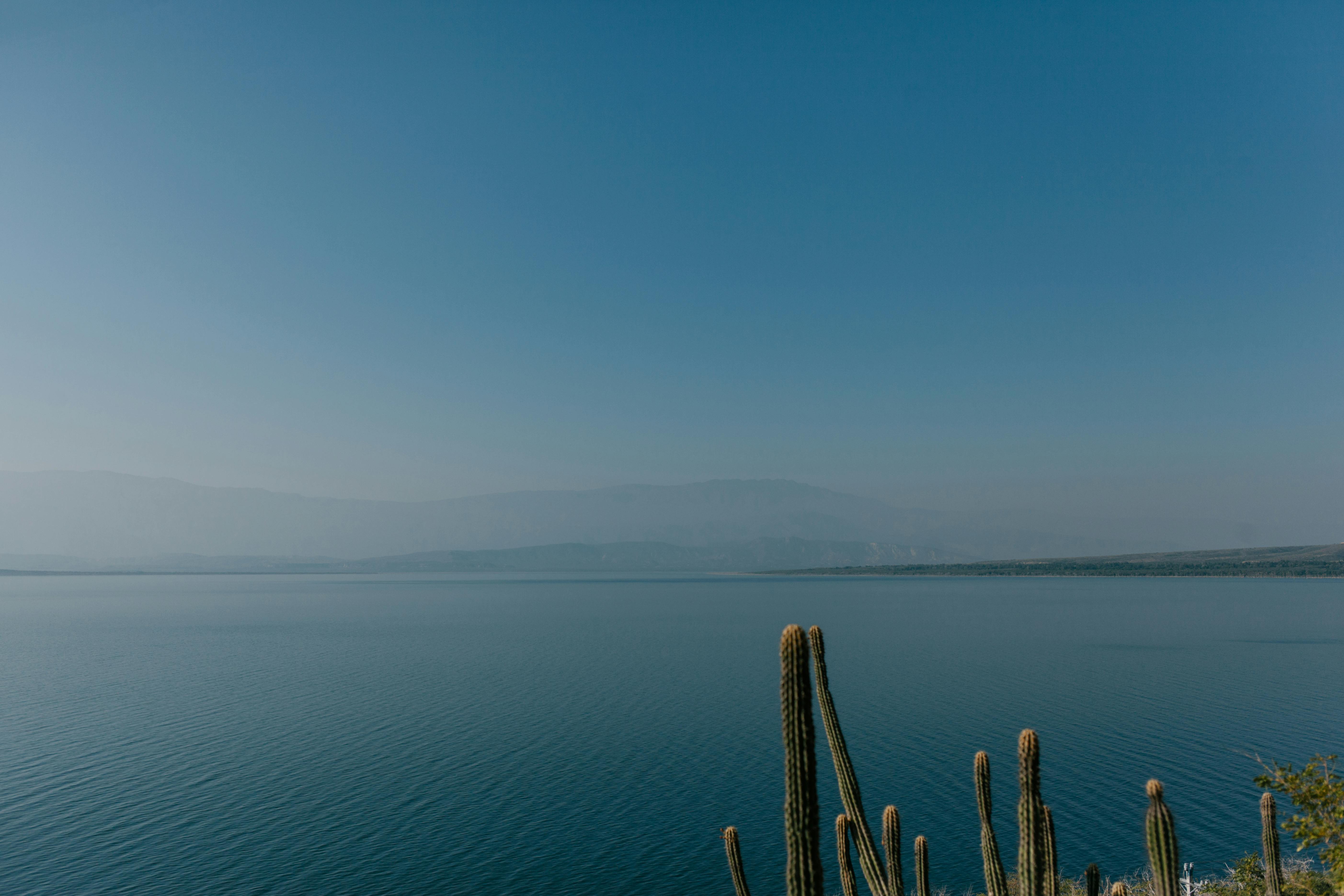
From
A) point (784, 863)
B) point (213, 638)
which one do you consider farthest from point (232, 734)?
point (213, 638)

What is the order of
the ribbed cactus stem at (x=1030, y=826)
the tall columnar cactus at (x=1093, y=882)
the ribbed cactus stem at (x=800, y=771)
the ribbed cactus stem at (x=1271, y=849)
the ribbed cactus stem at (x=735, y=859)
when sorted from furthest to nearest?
the ribbed cactus stem at (x=1271, y=849) < the tall columnar cactus at (x=1093, y=882) < the ribbed cactus stem at (x=735, y=859) < the ribbed cactus stem at (x=1030, y=826) < the ribbed cactus stem at (x=800, y=771)

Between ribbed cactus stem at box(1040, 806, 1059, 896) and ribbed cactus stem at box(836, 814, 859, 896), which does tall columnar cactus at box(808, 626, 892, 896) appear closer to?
ribbed cactus stem at box(836, 814, 859, 896)

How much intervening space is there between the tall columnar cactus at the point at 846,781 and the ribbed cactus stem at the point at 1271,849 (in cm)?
1181

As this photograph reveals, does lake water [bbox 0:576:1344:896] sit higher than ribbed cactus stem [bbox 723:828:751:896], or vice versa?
ribbed cactus stem [bbox 723:828:751:896]

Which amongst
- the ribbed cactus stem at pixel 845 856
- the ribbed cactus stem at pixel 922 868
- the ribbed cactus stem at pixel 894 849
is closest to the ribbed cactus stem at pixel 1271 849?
the ribbed cactus stem at pixel 922 868

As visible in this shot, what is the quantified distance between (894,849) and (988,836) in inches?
89.6

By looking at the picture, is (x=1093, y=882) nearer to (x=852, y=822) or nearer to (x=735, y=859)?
(x=735, y=859)

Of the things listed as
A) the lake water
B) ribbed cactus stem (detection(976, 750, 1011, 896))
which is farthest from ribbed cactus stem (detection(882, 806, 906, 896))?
the lake water

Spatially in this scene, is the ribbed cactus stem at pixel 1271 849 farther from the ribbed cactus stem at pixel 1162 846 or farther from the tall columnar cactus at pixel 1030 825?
the ribbed cactus stem at pixel 1162 846

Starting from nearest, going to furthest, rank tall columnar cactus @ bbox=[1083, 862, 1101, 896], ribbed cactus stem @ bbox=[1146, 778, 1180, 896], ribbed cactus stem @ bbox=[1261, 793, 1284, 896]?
1. ribbed cactus stem @ bbox=[1146, 778, 1180, 896]
2. tall columnar cactus @ bbox=[1083, 862, 1101, 896]
3. ribbed cactus stem @ bbox=[1261, 793, 1284, 896]

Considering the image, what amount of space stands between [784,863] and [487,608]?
15850cm

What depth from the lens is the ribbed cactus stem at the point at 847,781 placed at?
10164 mm

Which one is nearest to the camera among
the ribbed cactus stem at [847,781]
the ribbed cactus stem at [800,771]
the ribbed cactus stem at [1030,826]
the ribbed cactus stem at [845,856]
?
the ribbed cactus stem at [800,771]

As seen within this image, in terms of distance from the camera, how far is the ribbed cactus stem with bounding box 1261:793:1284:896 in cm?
1672
